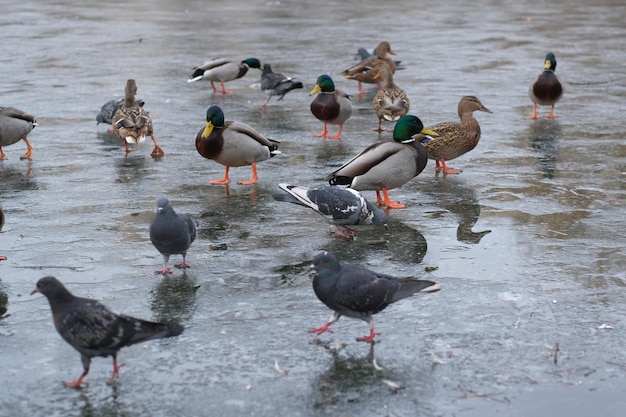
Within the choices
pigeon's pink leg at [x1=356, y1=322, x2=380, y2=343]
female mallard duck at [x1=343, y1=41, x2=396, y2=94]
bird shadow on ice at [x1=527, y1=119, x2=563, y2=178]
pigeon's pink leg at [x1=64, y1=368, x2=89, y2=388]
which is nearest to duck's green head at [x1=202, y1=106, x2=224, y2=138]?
bird shadow on ice at [x1=527, y1=119, x2=563, y2=178]

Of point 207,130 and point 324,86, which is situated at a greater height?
point 324,86

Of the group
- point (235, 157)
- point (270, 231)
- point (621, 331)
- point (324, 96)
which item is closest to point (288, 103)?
point (324, 96)

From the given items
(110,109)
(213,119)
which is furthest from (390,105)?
(110,109)

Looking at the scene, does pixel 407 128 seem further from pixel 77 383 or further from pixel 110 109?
pixel 77 383

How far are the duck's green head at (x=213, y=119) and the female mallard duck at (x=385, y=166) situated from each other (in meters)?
1.52

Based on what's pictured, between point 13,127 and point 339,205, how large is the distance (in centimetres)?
485

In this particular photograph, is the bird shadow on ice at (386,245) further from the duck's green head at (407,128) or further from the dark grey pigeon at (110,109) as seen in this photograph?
the dark grey pigeon at (110,109)

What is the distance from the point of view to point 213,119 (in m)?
9.78

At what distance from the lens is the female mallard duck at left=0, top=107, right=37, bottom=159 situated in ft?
35.3

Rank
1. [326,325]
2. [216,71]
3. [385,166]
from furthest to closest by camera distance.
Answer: [216,71] → [385,166] → [326,325]

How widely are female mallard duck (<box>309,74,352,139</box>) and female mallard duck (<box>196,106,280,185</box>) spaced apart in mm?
2077

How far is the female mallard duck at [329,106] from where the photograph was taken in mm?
11961

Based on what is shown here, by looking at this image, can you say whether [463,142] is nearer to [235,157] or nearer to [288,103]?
[235,157]

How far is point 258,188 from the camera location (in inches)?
387
